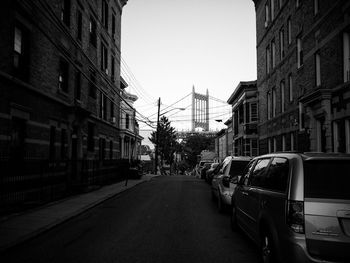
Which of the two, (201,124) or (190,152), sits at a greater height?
(201,124)

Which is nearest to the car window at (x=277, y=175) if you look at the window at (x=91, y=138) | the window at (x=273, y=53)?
the window at (x=91, y=138)

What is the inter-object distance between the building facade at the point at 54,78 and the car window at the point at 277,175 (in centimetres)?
841

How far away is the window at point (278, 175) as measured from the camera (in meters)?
4.84

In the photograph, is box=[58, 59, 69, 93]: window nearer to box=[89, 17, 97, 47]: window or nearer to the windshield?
box=[89, 17, 97, 47]: window

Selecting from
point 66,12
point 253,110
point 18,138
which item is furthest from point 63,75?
point 253,110

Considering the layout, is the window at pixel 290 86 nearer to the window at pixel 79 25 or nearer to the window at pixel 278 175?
the window at pixel 79 25

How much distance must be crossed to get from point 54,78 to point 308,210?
A: 15100mm

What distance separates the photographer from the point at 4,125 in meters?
12.1

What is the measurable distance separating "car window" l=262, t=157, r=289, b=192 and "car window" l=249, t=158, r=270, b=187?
0.63ft

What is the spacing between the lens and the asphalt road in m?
6.15

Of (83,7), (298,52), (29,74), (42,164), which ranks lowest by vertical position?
(42,164)

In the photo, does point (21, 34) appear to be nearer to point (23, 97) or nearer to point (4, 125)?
point (23, 97)

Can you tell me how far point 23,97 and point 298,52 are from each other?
1443cm

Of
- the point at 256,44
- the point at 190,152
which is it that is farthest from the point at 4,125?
the point at 190,152
